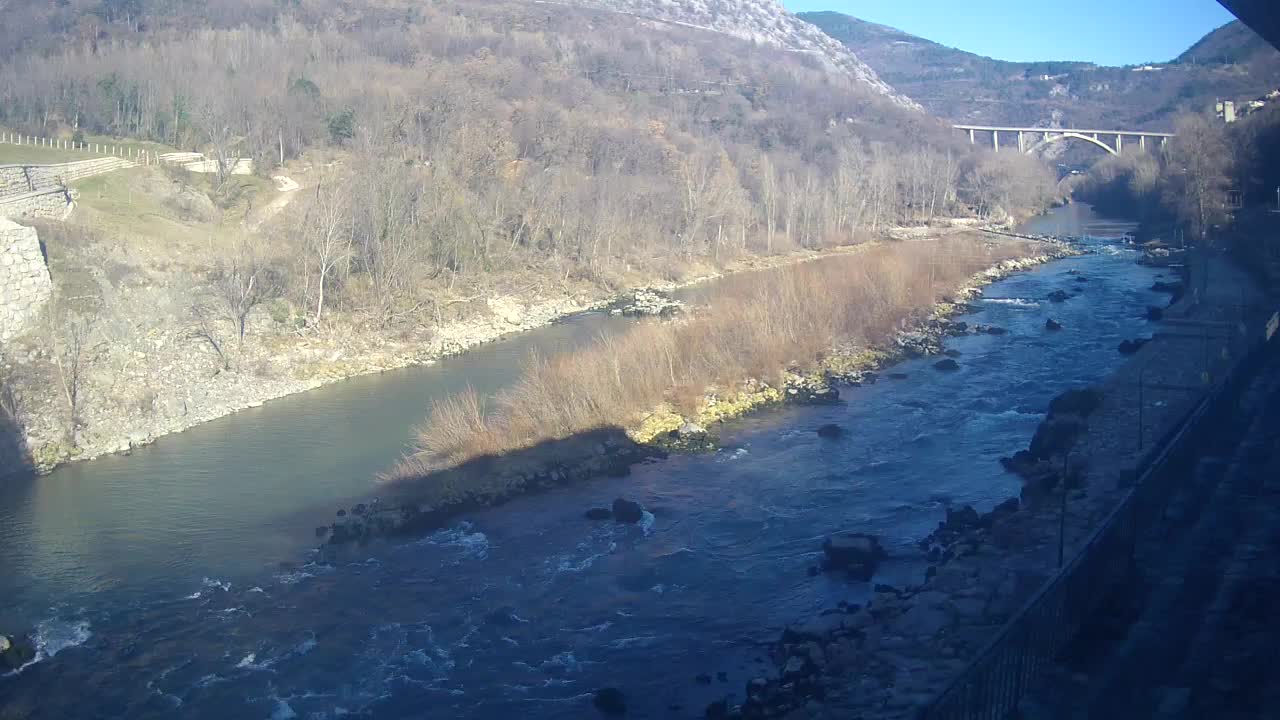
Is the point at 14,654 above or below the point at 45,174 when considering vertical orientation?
below

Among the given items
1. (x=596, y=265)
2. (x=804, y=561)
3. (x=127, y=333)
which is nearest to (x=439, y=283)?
(x=596, y=265)

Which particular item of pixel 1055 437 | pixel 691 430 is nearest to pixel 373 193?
pixel 691 430

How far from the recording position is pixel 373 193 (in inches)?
923

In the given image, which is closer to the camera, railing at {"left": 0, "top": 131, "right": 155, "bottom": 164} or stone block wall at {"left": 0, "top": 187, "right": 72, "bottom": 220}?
stone block wall at {"left": 0, "top": 187, "right": 72, "bottom": 220}

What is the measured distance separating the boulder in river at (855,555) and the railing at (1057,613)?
2.58 m

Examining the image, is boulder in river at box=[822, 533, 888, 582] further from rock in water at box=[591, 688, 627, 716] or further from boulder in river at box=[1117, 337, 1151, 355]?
boulder in river at box=[1117, 337, 1151, 355]

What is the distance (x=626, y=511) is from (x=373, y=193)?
14930mm

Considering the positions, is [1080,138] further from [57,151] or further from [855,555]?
[855,555]

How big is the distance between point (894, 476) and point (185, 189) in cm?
2045

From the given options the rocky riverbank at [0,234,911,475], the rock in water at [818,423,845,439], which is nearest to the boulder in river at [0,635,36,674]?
the rocky riverbank at [0,234,911,475]

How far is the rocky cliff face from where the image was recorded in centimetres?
7825

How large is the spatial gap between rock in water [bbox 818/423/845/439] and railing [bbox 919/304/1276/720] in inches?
223

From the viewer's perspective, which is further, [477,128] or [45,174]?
[477,128]

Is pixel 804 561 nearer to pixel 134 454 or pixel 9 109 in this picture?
pixel 134 454
